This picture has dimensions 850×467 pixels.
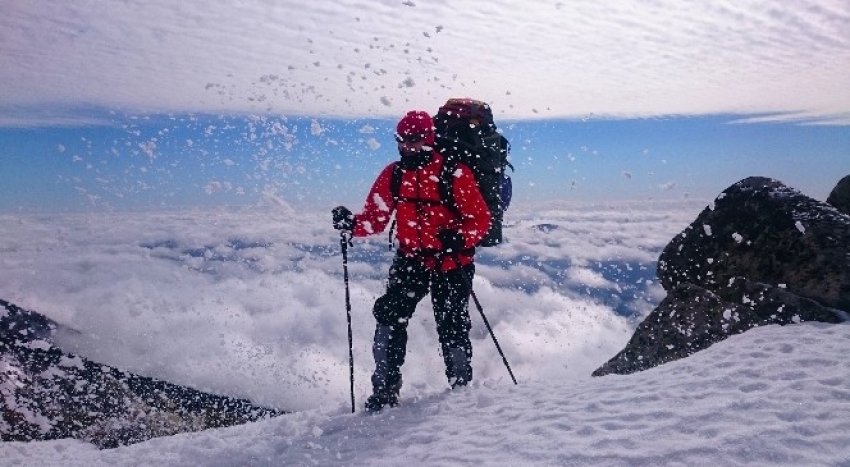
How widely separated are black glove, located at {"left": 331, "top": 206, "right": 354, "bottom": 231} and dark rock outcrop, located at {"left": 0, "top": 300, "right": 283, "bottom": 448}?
35.8 ft

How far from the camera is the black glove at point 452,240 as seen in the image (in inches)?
214

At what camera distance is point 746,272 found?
7.59m

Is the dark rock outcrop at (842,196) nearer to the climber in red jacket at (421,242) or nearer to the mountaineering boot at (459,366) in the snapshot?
the climber in red jacket at (421,242)

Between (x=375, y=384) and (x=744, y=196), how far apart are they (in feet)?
20.8

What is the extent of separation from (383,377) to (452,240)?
1.80 metres

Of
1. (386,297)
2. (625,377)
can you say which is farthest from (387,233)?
(625,377)

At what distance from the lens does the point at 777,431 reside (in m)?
3.31

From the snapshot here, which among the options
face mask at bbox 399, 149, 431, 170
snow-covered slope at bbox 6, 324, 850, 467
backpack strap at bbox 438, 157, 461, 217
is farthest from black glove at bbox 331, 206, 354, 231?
snow-covered slope at bbox 6, 324, 850, 467

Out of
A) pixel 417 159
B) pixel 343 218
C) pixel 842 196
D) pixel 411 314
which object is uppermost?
pixel 417 159

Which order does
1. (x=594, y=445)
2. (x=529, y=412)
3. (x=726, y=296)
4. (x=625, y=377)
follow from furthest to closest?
(x=726, y=296) < (x=625, y=377) < (x=529, y=412) < (x=594, y=445)

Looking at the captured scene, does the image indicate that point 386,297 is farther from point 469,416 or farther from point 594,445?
point 594,445

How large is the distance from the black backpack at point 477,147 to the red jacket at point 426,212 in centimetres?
14

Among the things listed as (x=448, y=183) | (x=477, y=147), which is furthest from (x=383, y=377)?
(x=477, y=147)

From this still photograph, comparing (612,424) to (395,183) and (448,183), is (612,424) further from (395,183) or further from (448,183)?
(395,183)
